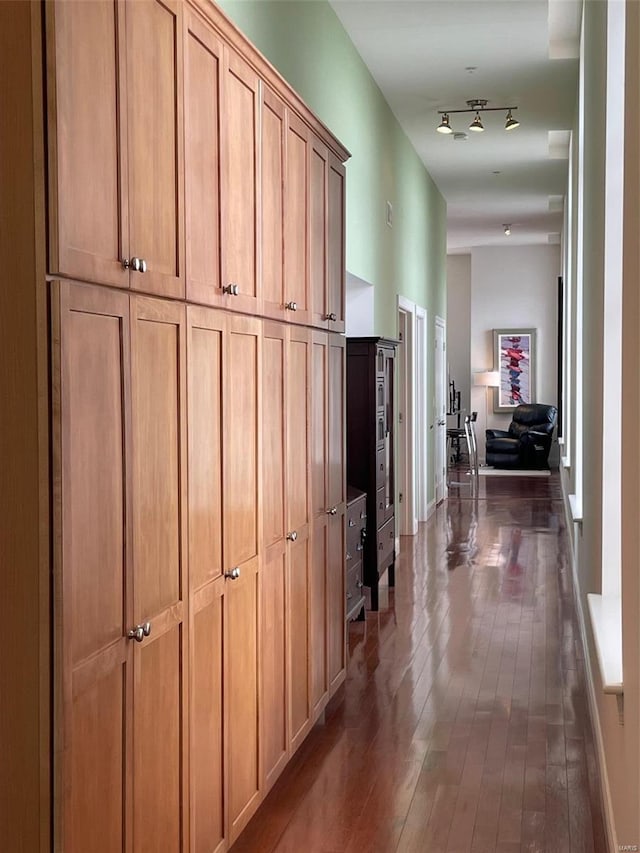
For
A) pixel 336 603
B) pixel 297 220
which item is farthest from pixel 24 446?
pixel 336 603

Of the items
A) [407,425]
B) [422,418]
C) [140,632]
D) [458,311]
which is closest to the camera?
[140,632]

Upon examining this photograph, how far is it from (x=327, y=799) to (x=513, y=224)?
40.6 feet

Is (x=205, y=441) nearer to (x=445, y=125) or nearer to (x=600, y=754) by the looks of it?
(x=600, y=754)

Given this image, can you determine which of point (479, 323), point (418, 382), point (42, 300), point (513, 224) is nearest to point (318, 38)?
point (42, 300)

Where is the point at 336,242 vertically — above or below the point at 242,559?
above

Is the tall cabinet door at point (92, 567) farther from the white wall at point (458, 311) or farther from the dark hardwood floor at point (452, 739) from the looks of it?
the white wall at point (458, 311)

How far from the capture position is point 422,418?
426 inches

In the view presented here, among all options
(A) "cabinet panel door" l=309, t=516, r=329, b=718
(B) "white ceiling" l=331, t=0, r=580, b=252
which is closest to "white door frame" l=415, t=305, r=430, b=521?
(B) "white ceiling" l=331, t=0, r=580, b=252

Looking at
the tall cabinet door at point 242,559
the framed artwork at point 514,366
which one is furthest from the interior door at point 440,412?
the tall cabinet door at point 242,559

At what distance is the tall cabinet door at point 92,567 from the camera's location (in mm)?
1895

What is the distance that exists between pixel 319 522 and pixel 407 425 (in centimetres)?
582

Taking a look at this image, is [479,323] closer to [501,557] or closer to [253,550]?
[501,557]

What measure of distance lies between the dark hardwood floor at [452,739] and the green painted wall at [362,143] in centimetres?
244

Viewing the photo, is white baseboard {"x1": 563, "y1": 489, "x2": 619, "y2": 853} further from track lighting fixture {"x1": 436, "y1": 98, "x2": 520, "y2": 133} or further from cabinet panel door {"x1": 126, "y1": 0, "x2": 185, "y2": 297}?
track lighting fixture {"x1": 436, "y1": 98, "x2": 520, "y2": 133}
